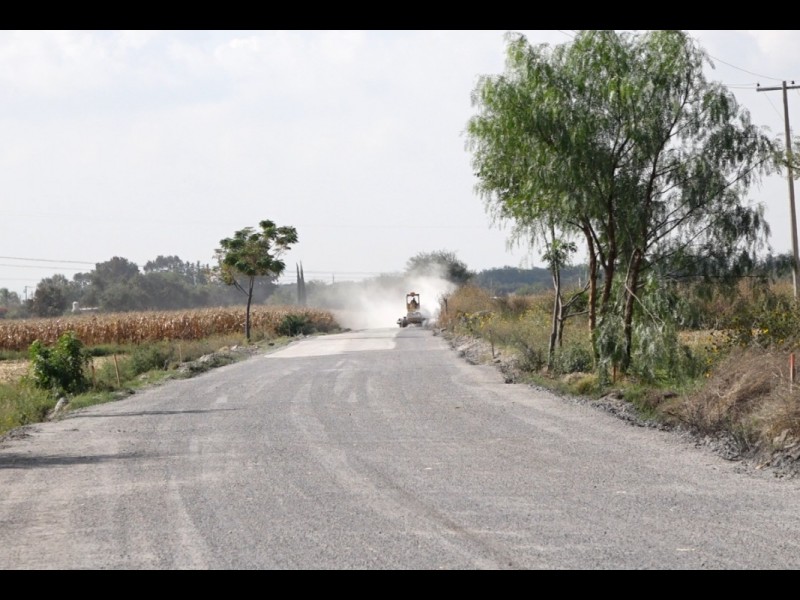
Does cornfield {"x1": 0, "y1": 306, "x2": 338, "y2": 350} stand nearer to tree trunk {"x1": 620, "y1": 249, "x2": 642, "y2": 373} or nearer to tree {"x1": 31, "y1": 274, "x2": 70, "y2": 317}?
tree trunk {"x1": 620, "y1": 249, "x2": 642, "y2": 373}

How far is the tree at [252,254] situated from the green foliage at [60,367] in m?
29.8

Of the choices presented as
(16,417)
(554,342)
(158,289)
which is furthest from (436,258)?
(16,417)

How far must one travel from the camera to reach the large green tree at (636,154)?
834 inches

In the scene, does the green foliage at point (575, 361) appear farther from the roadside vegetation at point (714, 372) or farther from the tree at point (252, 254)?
the tree at point (252, 254)

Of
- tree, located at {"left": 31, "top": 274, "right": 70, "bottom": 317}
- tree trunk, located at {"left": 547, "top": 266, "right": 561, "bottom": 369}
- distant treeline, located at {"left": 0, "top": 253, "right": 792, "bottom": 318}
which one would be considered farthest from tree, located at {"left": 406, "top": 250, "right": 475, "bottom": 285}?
tree trunk, located at {"left": 547, "top": 266, "right": 561, "bottom": 369}

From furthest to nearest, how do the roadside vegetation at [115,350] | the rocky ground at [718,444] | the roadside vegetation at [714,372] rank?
the roadside vegetation at [115,350] → the roadside vegetation at [714,372] → the rocky ground at [718,444]

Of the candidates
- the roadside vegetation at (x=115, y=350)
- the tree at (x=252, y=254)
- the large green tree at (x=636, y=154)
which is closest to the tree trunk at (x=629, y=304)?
the large green tree at (x=636, y=154)

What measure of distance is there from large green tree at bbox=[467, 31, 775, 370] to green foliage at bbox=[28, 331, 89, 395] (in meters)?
12.0

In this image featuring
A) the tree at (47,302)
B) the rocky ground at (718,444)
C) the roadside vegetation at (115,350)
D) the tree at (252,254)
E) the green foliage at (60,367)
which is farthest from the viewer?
the tree at (47,302)

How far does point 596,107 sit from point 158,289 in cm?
12137

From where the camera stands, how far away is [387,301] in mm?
119375

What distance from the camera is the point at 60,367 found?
88.4 ft

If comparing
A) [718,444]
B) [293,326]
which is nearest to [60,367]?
[718,444]
